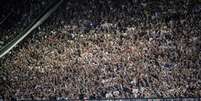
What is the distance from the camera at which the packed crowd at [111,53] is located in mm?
4133

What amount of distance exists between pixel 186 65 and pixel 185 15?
0.76 metres

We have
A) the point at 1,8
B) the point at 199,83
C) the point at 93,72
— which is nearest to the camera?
the point at 199,83

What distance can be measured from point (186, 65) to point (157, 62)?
1.10ft

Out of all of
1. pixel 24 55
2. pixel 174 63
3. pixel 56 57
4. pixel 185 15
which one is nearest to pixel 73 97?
pixel 56 57

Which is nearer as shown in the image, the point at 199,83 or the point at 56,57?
the point at 199,83

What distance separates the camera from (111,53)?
4.43 meters

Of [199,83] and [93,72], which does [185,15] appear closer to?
[199,83]

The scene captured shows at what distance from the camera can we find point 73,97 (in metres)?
4.15

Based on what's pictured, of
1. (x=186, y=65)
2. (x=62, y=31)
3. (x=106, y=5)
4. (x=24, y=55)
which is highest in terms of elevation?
(x=106, y=5)

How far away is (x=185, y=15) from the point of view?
459cm

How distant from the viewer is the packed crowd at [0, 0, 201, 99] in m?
4.13

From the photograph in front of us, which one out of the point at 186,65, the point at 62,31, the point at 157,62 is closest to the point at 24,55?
the point at 62,31

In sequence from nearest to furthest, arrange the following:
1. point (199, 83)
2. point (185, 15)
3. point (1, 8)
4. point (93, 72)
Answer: point (199, 83) < point (93, 72) < point (185, 15) < point (1, 8)

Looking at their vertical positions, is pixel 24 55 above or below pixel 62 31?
below
